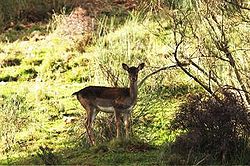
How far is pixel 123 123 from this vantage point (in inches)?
307

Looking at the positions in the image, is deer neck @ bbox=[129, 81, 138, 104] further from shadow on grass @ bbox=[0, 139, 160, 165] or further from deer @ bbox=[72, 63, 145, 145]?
shadow on grass @ bbox=[0, 139, 160, 165]

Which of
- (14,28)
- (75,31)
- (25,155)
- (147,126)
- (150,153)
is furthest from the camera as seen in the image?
(14,28)

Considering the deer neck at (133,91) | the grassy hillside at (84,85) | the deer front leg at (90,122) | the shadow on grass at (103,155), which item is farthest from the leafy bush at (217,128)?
the deer front leg at (90,122)

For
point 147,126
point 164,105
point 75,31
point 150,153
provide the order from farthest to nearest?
point 75,31, point 164,105, point 147,126, point 150,153

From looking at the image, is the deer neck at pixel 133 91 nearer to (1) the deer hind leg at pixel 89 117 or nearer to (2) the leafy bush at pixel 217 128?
(1) the deer hind leg at pixel 89 117

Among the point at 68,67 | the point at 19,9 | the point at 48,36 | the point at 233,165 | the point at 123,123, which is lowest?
the point at 233,165

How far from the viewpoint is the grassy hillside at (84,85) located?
7.17 m

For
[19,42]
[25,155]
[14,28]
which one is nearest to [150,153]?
[25,155]

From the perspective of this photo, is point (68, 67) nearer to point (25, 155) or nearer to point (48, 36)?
point (48, 36)

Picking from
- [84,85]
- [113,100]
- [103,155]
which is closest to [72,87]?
[84,85]

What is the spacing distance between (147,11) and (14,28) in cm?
358

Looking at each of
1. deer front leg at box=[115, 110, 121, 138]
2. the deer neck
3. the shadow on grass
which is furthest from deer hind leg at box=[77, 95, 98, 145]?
the deer neck

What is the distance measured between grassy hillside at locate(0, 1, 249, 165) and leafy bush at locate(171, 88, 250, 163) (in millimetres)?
153

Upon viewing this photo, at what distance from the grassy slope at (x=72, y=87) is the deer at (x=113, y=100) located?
389 mm
